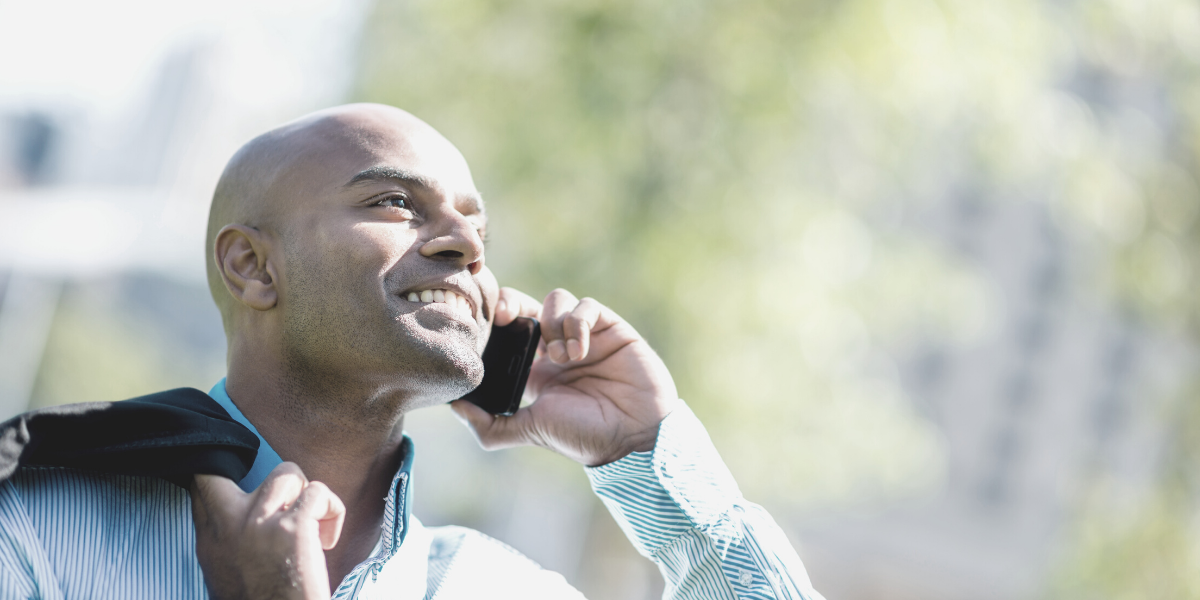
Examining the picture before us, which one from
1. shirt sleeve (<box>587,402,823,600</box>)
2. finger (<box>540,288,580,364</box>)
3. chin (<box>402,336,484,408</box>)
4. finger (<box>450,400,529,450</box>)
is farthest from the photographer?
finger (<box>450,400,529,450</box>)

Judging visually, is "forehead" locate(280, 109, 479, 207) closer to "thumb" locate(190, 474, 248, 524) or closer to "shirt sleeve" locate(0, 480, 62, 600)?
"thumb" locate(190, 474, 248, 524)

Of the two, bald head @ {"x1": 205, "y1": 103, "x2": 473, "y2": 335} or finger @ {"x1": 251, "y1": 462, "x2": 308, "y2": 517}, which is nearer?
finger @ {"x1": 251, "y1": 462, "x2": 308, "y2": 517}

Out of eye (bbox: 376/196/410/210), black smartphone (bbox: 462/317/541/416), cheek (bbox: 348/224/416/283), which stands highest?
eye (bbox: 376/196/410/210)

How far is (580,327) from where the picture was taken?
7.75 feet

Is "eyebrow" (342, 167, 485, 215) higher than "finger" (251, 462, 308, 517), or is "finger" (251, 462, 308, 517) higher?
"eyebrow" (342, 167, 485, 215)

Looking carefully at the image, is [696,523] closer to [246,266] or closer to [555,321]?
[555,321]

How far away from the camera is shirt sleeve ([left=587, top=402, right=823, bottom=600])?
2.26 metres

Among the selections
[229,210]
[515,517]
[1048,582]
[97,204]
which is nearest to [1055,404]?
[515,517]

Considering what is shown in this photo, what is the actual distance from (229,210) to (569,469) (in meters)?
6.32

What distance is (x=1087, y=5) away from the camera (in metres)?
9.09

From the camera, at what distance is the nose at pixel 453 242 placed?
2105 millimetres

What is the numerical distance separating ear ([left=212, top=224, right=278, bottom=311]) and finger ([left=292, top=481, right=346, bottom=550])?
2.17 ft

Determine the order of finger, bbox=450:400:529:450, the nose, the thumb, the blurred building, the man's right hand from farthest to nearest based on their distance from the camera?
the blurred building, finger, bbox=450:400:529:450, the nose, the thumb, the man's right hand

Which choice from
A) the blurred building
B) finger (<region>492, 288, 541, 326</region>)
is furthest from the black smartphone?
the blurred building
